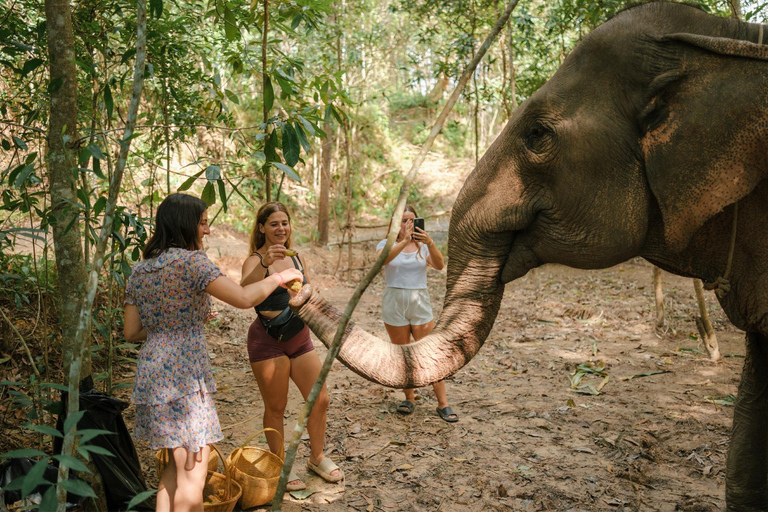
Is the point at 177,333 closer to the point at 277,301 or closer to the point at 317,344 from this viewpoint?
the point at 277,301

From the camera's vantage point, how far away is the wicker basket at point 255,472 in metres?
3.42

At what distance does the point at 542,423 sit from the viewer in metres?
4.81

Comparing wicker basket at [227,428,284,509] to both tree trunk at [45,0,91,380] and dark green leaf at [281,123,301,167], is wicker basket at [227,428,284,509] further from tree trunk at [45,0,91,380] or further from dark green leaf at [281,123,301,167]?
dark green leaf at [281,123,301,167]

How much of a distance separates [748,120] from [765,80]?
149mm

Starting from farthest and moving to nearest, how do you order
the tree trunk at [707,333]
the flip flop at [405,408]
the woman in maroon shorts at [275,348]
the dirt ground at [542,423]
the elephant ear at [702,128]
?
1. the tree trunk at [707,333]
2. the flip flop at [405,408]
3. the dirt ground at [542,423]
4. the woman in maroon shorts at [275,348]
5. the elephant ear at [702,128]

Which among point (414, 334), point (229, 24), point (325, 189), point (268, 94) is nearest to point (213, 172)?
point (268, 94)

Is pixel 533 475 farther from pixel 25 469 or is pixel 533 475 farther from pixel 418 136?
pixel 418 136

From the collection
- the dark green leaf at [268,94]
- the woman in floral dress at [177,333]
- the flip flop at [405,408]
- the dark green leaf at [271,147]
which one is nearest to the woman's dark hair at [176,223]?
the woman in floral dress at [177,333]

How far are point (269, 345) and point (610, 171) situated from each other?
86.0 inches

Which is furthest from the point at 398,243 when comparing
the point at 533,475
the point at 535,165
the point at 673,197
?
the point at 673,197

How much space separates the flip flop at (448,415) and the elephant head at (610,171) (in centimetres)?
264

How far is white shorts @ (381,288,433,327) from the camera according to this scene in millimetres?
4895

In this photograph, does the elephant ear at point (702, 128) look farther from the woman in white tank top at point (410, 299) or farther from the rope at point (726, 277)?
the woman in white tank top at point (410, 299)

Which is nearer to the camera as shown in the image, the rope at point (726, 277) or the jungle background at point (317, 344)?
the rope at point (726, 277)
